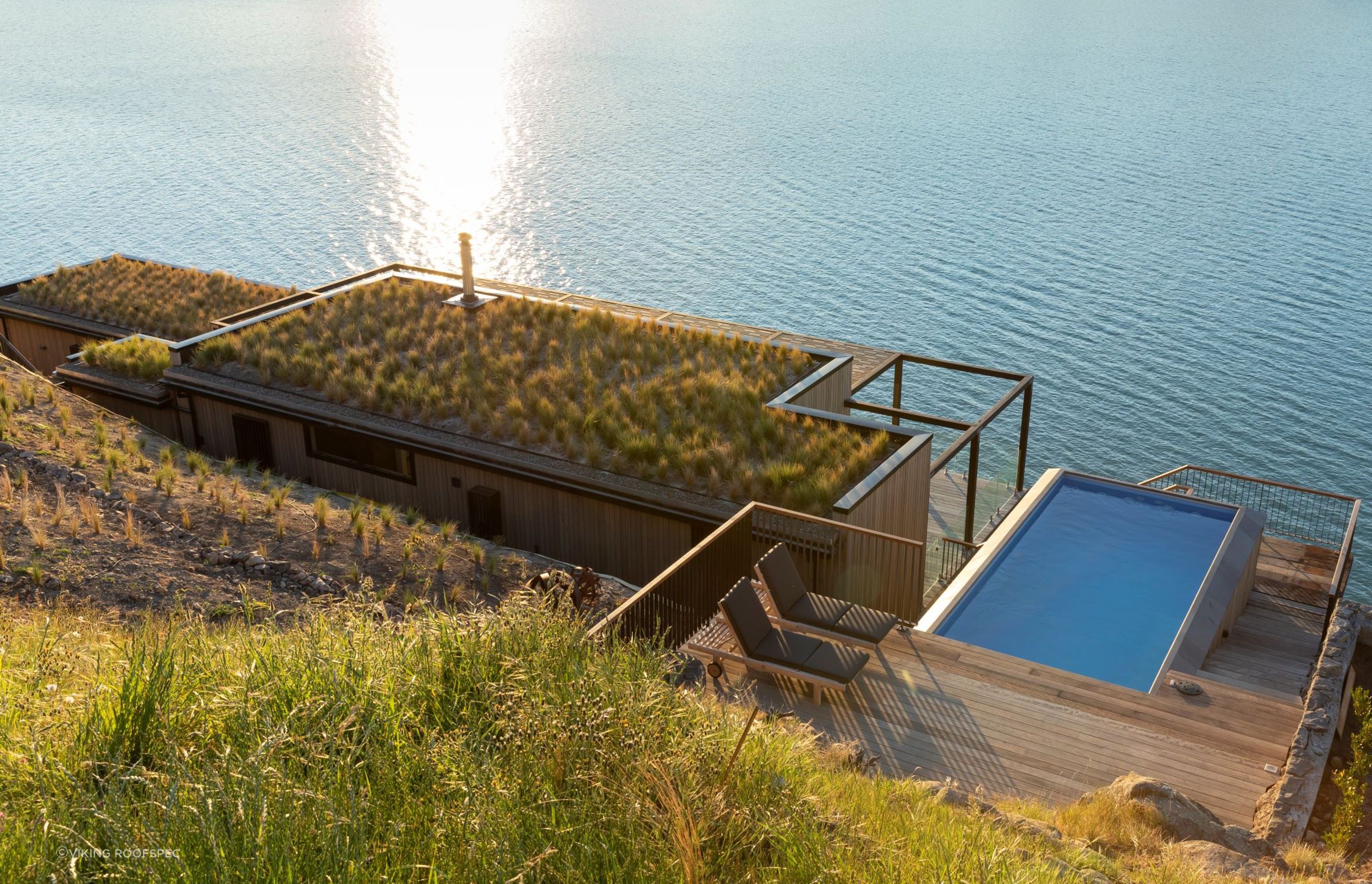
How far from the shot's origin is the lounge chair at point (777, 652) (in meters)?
9.15

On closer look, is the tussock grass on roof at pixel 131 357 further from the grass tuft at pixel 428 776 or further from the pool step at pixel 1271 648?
the pool step at pixel 1271 648

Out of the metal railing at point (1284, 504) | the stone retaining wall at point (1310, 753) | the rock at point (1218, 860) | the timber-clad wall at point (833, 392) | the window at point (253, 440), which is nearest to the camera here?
the rock at point (1218, 860)

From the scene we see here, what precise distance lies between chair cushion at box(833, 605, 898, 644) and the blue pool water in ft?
9.72

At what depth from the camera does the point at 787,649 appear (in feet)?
30.8

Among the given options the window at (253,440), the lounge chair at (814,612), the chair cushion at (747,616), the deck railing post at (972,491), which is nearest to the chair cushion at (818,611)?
the lounge chair at (814,612)

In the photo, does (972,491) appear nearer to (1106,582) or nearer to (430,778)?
(1106,582)

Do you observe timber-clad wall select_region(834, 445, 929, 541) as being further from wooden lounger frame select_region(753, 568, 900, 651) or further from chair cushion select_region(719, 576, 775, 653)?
chair cushion select_region(719, 576, 775, 653)

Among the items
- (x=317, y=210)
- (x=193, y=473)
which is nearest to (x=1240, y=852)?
(x=193, y=473)

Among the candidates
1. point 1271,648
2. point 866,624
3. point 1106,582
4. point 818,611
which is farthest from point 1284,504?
point 818,611

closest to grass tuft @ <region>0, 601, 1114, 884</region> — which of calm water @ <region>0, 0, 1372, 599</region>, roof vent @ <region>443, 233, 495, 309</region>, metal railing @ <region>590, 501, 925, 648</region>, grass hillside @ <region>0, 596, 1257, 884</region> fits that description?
grass hillside @ <region>0, 596, 1257, 884</region>

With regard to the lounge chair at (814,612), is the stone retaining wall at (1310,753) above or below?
below

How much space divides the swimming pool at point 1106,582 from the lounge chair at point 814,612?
7.23 ft

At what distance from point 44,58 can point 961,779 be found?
319 ft

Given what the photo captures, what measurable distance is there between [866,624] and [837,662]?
0.79 metres
